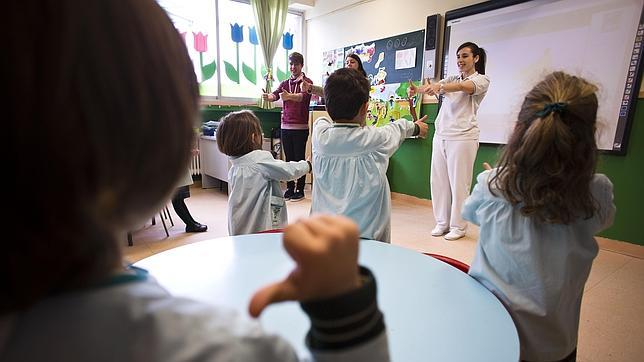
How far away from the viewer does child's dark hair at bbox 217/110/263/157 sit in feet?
5.65

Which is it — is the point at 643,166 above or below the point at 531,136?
below

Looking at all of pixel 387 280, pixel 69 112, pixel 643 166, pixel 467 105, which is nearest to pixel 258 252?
pixel 387 280

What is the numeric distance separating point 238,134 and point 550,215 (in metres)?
1.30

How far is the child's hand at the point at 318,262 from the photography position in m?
0.29

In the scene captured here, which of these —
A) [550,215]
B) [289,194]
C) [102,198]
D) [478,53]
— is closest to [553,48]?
[478,53]

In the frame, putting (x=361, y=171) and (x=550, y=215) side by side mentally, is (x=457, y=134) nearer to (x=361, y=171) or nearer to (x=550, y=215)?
(x=361, y=171)

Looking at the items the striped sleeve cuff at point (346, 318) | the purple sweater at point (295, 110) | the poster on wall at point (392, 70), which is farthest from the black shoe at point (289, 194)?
the striped sleeve cuff at point (346, 318)

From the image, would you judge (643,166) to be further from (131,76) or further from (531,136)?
(131,76)

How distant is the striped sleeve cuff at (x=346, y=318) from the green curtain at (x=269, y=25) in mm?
4768

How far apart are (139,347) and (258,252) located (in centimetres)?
74

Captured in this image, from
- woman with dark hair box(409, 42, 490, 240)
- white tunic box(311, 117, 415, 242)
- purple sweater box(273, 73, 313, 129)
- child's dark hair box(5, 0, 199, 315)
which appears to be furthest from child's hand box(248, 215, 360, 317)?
purple sweater box(273, 73, 313, 129)

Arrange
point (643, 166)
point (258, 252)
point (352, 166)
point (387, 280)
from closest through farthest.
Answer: point (387, 280), point (258, 252), point (352, 166), point (643, 166)

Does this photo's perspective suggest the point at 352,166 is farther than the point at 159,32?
Yes

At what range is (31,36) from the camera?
200 mm
